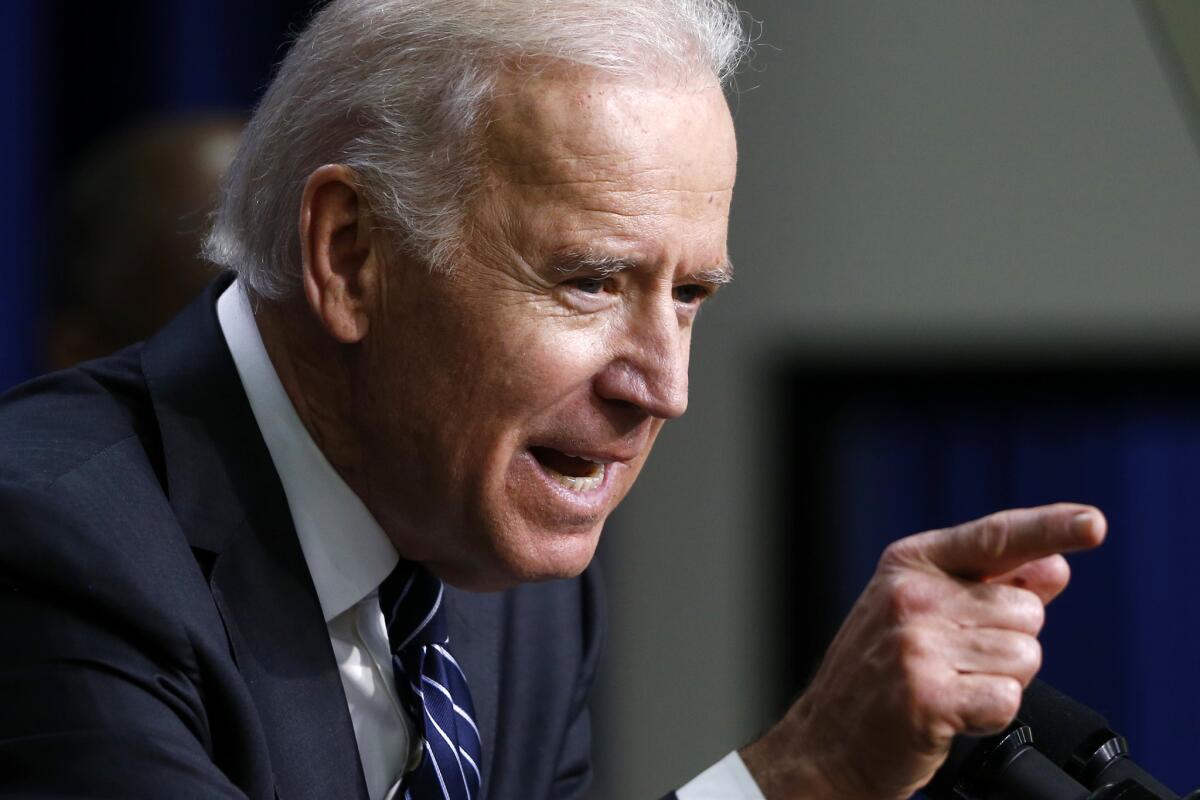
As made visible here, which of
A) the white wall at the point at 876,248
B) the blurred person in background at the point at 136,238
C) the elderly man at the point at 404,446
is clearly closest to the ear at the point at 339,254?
the elderly man at the point at 404,446

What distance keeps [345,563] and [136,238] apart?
1.23 m

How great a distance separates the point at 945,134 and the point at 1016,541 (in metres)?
2.53

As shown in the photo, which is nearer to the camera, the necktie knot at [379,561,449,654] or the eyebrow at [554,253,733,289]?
the eyebrow at [554,253,733,289]

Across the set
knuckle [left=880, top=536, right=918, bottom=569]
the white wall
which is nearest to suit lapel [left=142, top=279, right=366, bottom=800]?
knuckle [left=880, top=536, right=918, bottom=569]

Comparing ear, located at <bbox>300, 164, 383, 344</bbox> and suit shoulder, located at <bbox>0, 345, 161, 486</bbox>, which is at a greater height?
ear, located at <bbox>300, 164, 383, 344</bbox>

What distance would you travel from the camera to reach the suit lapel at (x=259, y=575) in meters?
1.47

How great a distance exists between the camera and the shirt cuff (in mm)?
1408

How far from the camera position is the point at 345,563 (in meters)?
1.58

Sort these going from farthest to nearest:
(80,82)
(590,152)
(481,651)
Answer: (80,82) → (481,651) → (590,152)

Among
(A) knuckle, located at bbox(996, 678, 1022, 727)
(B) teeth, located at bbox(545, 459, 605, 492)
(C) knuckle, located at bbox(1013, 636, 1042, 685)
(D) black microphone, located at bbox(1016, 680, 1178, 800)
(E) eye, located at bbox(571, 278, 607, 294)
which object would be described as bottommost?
(D) black microphone, located at bbox(1016, 680, 1178, 800)

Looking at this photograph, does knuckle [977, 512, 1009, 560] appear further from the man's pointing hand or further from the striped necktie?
the striped necktie

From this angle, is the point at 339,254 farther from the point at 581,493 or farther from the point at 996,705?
the point at 996,705

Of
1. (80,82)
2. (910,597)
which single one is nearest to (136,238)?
(80,82)

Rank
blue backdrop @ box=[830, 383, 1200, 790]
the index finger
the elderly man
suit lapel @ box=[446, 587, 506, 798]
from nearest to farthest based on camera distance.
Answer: the index finger, the elderly man, suit lapel @ box=[446, 587, 506, 798], blue backdrop @ box=[830, 383, 1200, 790]
